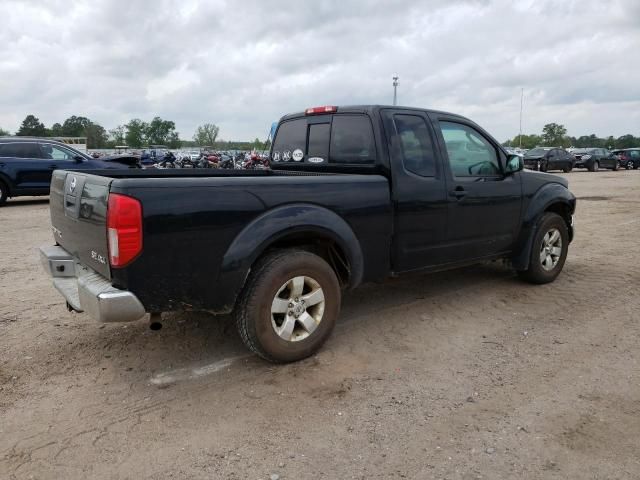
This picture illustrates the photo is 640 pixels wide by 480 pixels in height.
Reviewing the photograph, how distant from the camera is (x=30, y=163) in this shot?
12633 mm

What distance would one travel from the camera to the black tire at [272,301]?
3.44 meters

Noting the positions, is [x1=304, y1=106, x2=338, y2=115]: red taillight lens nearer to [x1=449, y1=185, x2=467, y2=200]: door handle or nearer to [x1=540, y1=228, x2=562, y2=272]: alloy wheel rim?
[x1=449, y1=185, x2=467, y2=200]: door handle

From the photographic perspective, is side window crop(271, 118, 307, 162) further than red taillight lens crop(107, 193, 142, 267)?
Yes

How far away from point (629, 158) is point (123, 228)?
1610 inches

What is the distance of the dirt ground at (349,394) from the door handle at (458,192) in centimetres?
109

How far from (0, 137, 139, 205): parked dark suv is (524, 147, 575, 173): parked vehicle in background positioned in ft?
77.0

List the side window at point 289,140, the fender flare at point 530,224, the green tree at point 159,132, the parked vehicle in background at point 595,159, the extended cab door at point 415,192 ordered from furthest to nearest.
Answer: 1. the green tree at point 159,132
2. the parked vehicle in background at point 595,159
3. the fender flare at point 530,224
4. the side window at point 289,140
5. the extended cab door at point 415,192

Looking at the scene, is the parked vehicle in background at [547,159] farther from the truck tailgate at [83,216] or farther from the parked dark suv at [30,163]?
the truck tailgate at [83,216]

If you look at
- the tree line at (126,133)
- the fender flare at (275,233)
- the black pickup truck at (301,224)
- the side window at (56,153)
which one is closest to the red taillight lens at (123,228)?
the black pickup truck at (301,224)

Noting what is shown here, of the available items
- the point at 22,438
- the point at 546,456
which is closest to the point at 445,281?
the point at 546,456

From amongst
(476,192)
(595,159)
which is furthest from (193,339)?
(595,159)

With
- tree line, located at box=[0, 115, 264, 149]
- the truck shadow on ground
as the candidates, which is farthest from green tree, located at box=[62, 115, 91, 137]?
the truck shadow on ground

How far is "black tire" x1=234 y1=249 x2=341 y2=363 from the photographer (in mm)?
3439

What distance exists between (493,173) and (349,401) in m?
2.93
